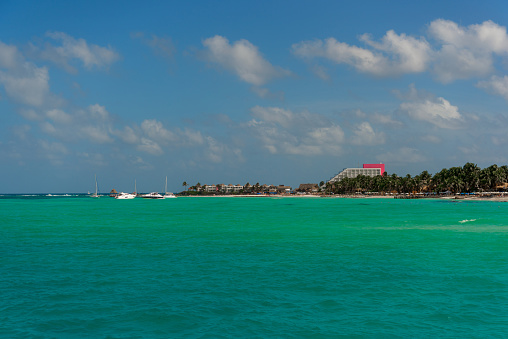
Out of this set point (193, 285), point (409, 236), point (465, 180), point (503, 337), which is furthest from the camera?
point (465, 180)

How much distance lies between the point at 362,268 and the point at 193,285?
11379 mm

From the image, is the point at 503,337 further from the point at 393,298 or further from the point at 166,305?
the point at 166,305

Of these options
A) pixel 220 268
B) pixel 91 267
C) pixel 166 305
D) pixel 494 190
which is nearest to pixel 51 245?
pixel 91 267

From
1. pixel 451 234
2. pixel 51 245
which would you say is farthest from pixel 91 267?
pixel 451 234

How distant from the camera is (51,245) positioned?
37.5 meters

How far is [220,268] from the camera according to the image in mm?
26109

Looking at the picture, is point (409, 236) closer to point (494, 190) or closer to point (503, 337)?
point (503, 337)

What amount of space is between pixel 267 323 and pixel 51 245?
96.5 feet

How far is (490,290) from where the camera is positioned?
21.0 meters

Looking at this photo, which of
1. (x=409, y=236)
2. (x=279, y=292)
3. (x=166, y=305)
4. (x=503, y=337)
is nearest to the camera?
(x=503, y=337)

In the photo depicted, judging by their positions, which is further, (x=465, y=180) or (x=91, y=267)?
(x=465, y=180)

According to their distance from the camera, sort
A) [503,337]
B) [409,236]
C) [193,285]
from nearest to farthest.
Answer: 1. [503,337]
2. [193,285]
3. [409,236]

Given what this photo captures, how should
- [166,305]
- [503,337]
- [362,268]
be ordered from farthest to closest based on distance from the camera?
1. [362,268]
2. [166,305]
3. [503,337]

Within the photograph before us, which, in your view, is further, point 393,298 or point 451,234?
point 451,234
